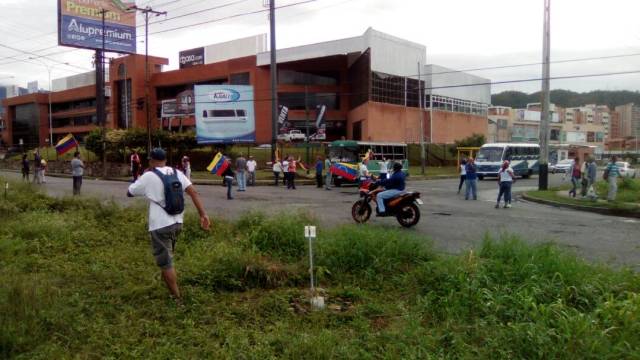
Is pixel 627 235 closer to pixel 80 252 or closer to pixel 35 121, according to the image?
pixel 80 252

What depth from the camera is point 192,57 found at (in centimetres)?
7825

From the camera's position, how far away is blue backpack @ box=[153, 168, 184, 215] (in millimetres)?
5684

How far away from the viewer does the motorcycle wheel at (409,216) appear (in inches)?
459

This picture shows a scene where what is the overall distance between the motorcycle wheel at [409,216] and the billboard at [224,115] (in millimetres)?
28296

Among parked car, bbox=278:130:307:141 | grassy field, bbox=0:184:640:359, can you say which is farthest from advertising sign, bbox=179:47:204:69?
grassy field, bbox=0:184:640:359

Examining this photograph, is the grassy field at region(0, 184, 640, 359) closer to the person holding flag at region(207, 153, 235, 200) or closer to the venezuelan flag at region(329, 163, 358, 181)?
the person holding flag at region(207, 153, 235, 200)

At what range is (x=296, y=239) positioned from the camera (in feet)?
25.3

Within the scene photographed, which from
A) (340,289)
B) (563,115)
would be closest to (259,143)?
(340,289)

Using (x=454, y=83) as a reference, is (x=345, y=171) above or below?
below

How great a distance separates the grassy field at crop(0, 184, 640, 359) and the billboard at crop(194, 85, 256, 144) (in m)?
30.6

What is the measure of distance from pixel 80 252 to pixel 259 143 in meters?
47.4

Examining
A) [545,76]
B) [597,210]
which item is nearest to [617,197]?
[597,210]

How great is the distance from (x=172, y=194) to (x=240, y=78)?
53.5m

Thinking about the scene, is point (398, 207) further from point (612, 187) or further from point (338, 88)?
point (338, 88)
